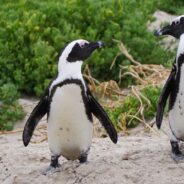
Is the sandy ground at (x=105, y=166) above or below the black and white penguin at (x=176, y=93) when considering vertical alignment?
below

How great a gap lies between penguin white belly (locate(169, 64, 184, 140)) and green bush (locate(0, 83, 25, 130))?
2.31 m

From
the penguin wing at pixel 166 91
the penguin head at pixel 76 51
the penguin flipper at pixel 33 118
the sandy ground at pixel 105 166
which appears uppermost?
the penguin head at pixel 76 51

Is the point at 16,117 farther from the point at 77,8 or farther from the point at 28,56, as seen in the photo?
the point at 77,8

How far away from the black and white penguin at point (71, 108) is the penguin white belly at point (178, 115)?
1.05ft

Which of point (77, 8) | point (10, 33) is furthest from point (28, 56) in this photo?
point (77, 8)

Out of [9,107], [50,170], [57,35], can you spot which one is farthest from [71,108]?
[57,35]

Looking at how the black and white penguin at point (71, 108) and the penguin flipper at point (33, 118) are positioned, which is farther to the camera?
the penguin flipper at point (33, 118)

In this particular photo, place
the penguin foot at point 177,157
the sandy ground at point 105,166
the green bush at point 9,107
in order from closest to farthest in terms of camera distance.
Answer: the sandy ground at point 105,166 → the penguin foot at point 177,157 → the green bush at point 9,107

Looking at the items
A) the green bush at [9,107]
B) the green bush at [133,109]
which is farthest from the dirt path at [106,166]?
the green bush at [9,107]

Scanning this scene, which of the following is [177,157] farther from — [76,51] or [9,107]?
[9,107]

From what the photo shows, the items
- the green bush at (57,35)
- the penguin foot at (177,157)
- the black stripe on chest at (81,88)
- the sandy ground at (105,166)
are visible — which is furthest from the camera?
the green bush at (57,35)

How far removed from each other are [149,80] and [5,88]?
1.27 meters

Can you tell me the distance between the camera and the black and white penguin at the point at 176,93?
406 cm

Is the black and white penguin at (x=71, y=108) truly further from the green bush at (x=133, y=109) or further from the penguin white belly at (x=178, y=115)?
the green bush at (x=133, y=109)
